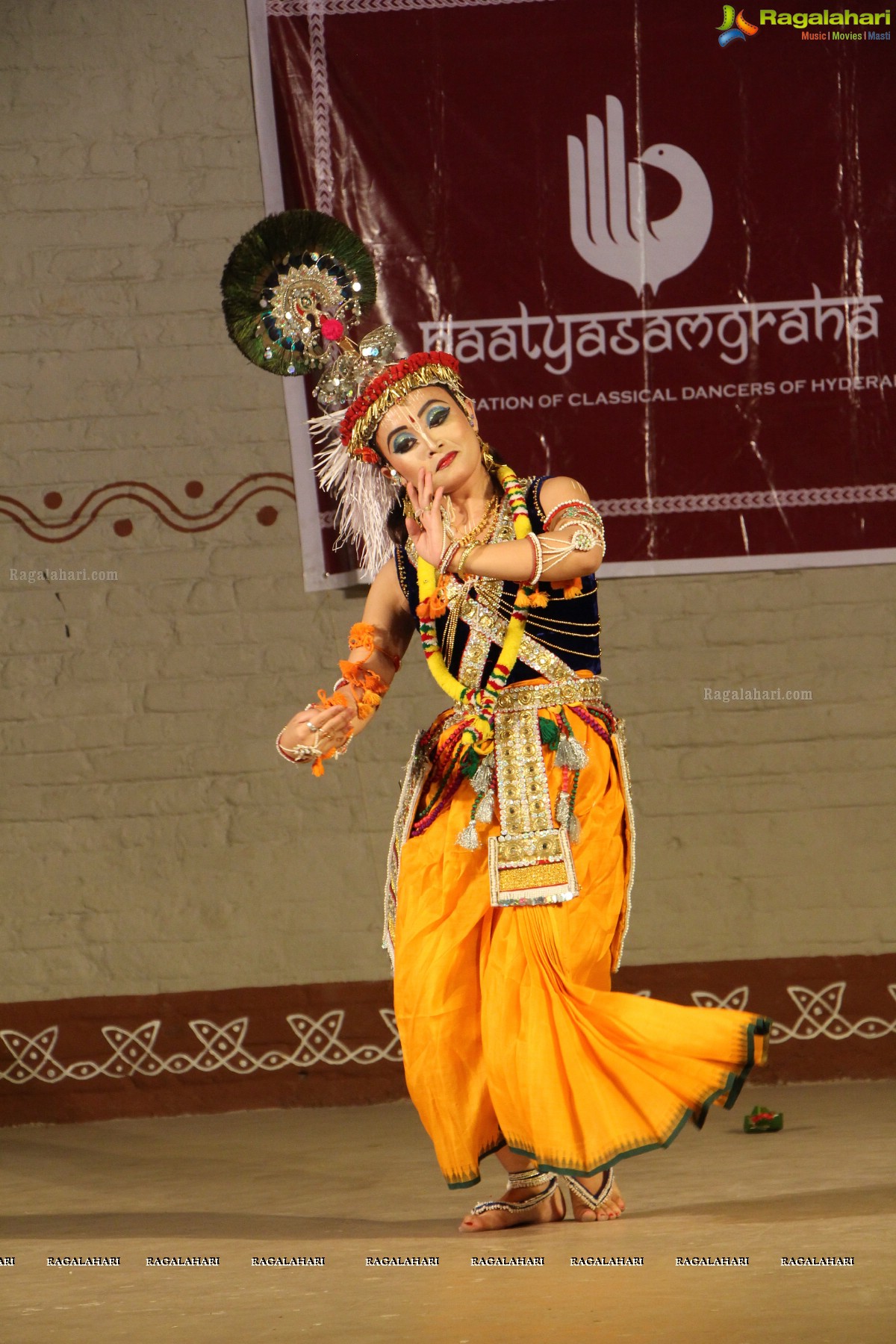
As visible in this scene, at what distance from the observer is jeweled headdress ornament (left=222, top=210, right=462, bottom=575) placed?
309cm

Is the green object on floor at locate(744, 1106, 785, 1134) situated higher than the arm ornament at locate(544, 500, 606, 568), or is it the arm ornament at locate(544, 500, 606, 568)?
the arm ornament at locate(544, 500, 606, 568)

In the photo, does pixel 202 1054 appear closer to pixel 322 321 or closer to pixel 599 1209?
pixel 599 1209

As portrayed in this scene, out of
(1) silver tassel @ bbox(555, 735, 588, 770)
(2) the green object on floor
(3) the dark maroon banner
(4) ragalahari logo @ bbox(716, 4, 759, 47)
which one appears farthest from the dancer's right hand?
(4) ragalahari logo @ bbox(716, 4, 759, 47)

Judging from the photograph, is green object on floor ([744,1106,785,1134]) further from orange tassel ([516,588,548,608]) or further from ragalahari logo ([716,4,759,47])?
ragalahari logo ([716,4,759,47])

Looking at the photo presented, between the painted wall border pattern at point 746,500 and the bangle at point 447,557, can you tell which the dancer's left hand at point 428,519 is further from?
the painted wall border pattern at point 746,500

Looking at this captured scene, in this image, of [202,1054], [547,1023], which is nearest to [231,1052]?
[202,1054]

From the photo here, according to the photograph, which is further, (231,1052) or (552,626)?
(231,1052)

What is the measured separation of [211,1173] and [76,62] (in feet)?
10.3

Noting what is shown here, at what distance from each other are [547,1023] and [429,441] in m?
1.11

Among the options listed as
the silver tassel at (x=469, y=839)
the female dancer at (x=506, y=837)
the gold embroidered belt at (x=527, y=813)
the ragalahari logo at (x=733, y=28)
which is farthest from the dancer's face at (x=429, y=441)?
the ragalahari logo at (x=733, y=28)

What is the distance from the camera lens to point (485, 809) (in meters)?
2.98

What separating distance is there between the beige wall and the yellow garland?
1.53m

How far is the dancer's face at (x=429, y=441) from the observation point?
304 centimetres

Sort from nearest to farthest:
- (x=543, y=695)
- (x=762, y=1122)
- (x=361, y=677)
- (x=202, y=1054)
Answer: (x=543, y=695) < (x=361, y=677) < (x=762, y=1122) < (x=202, y=1054)
